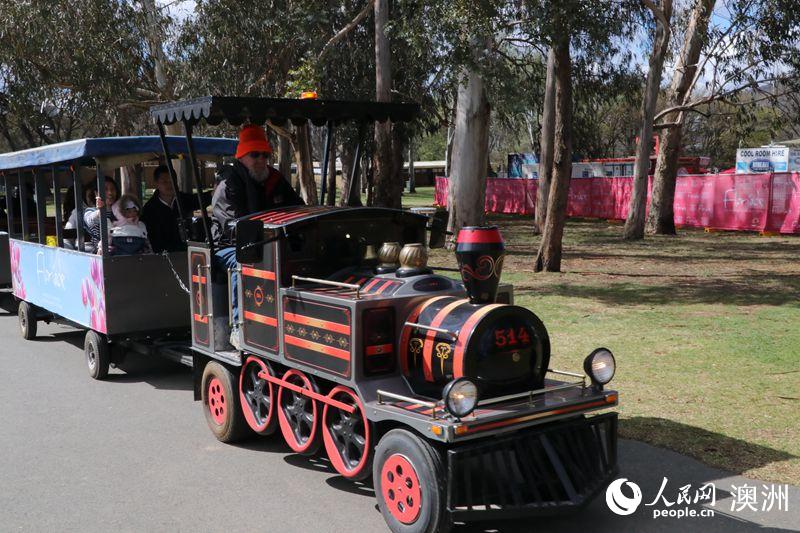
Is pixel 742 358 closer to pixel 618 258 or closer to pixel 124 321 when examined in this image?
pixel 124 321

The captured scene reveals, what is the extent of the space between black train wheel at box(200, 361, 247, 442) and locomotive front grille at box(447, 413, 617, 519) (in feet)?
7.74

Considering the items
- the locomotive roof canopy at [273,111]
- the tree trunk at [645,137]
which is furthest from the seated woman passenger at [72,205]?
the tree trunk at [645,137]

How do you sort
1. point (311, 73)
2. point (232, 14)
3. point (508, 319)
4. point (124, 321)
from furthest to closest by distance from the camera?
point (232, 14), point (311, 73), point (124, 321), point (508, 319)

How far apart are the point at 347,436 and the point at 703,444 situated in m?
2.59

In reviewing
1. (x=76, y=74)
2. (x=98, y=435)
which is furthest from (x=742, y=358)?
(x=76, y=74)

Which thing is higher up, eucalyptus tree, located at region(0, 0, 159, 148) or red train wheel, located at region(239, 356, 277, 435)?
eucalyptus tree, located at region(0, 0, 159, 148)

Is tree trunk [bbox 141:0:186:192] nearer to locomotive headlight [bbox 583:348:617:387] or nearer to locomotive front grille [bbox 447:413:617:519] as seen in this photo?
locomotive headlight [bbox 583:348:617:387]

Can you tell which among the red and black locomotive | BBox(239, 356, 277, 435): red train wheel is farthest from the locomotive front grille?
BBox(239, 356, 277, 435): red train wheel

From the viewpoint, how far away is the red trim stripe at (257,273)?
17.7ft

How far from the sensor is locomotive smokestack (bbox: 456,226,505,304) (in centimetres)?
466

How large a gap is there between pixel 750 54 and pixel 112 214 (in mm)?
18298

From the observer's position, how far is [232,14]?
1981 centimetres

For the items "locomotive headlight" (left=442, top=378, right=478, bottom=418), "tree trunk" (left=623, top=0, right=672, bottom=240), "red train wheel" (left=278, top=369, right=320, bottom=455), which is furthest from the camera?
"tree trunk" (left=623, top=0, right=672, bottom=240)

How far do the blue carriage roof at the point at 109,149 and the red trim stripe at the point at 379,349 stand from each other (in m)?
3.74
